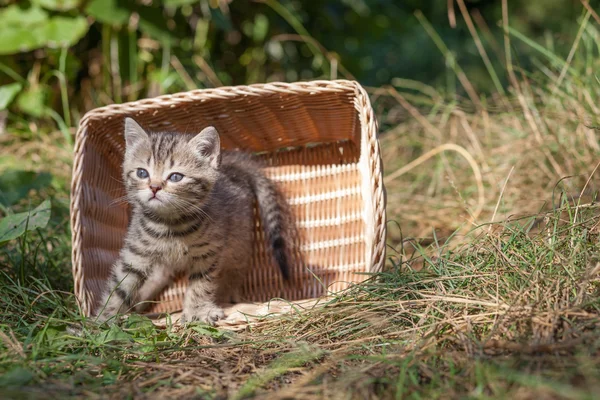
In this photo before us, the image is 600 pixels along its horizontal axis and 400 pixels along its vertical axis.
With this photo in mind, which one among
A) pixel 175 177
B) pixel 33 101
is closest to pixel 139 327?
pixel 175 177

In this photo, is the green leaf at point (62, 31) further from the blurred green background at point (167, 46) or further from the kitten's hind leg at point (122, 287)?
the kitten's hind leg at point (122, 287)

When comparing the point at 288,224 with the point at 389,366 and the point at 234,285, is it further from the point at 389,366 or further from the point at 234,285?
Result: the point at 389,366

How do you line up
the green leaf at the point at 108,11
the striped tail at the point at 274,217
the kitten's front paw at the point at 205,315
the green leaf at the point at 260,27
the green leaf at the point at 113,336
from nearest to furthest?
the green leaf at the point at 113,336, the kitten's front paw at the point at 205,315, the striped tail at the point at 274,217, the green leaf at the point at 108,11, the green leaf at the point at 260,27

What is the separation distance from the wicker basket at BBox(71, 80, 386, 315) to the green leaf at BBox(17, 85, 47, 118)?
123 centimetres

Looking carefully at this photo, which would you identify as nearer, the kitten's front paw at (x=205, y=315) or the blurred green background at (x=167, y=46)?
the kitten's front paw at (x=205, y=315)

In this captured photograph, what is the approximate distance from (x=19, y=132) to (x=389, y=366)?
316 centimetres

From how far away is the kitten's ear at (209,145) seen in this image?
7.88ft

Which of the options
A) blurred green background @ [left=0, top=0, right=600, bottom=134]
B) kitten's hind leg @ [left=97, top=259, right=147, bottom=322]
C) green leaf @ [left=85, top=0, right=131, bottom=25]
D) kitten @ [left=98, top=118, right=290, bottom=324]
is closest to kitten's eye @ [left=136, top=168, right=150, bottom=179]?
kitten @ [left=98, top=118, right=290, bottom=324]

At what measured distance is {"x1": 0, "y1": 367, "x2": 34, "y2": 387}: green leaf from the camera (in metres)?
1.51

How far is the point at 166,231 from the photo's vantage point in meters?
2.44

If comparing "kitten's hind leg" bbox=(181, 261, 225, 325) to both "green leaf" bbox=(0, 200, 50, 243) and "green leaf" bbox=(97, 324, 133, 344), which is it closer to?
"green leaf" bbox=(97, 324, 133, 344)

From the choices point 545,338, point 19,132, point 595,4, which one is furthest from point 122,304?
point 595,4

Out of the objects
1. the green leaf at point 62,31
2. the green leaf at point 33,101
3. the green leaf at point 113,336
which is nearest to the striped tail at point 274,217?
the green leaf at point 113,336

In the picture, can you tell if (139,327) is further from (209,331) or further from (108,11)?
(108,11)
